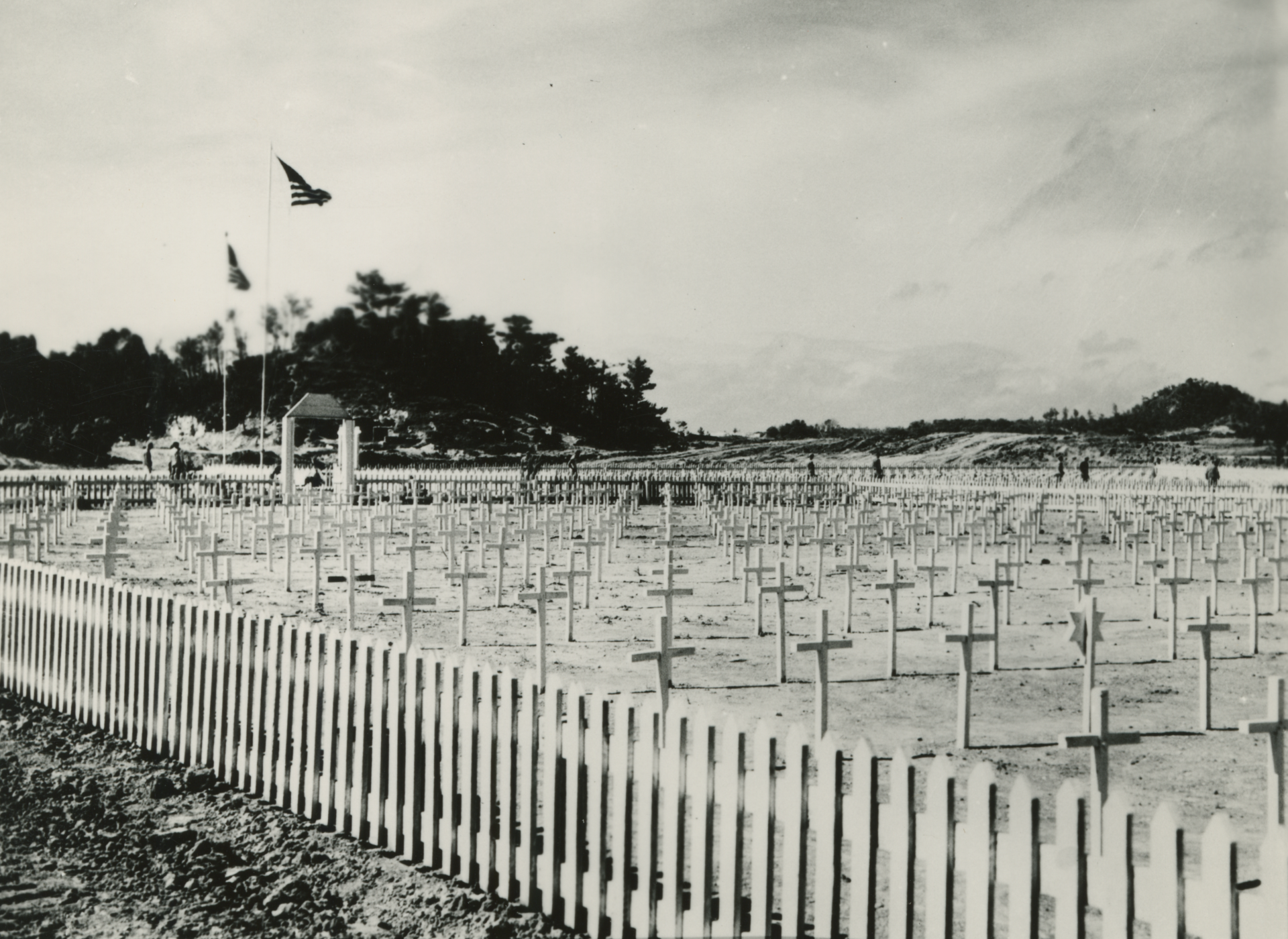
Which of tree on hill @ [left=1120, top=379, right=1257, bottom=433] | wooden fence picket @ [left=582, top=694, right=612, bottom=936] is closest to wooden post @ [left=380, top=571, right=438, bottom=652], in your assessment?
wooden fence picket @ [left=582, top=694, right=612, bottom=936]

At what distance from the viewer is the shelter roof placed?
168 feet

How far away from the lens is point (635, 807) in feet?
14.3

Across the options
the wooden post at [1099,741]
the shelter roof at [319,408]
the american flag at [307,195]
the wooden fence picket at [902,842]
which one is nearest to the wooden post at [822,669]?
the wooden post at [1099,741]

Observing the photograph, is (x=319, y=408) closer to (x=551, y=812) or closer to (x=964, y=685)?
(x=964, y=685)

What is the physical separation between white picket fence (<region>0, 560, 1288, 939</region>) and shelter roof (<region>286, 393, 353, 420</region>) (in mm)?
45726

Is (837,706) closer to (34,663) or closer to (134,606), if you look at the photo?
(134,606)

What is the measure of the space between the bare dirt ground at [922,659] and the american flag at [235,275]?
18.5 metres

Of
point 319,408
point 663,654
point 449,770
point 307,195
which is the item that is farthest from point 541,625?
point 319,408

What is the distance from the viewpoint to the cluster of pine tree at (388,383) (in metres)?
76.1

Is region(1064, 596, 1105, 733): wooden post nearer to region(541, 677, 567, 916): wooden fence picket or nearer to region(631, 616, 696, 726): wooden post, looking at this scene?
region(631, 616, 696, 726): wooden post

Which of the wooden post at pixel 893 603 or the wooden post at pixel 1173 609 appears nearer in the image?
the wooden post at pixel 893 603

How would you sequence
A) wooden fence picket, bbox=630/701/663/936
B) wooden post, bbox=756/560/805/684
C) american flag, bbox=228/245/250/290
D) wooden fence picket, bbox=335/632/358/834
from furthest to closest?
1. american flag, bbox=228/245/250/290
2. wooden post, bbox=756/560/805/684
3. wooden fence picket, bbox=335/632/358/834
4. wooden fence picket, bbox=630/701/663/936

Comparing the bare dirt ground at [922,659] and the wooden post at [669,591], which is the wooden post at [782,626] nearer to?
the bare dirt ground at [922,659]

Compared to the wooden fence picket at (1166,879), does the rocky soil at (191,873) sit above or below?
below
